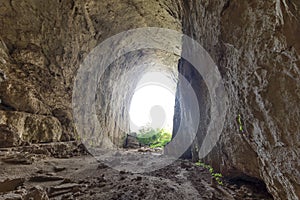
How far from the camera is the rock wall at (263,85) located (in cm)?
138

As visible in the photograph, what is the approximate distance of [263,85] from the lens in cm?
172

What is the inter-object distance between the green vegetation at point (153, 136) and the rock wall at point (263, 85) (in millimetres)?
14842

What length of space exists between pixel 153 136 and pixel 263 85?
1750 centimetres

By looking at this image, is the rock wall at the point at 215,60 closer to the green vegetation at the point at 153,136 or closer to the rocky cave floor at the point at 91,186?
the rocky cave floor at the point at 91,186

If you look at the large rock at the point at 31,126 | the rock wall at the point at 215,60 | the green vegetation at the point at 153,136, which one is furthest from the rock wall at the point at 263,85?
the green vegetation at the point at 153,136

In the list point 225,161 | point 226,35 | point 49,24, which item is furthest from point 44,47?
point 225,161

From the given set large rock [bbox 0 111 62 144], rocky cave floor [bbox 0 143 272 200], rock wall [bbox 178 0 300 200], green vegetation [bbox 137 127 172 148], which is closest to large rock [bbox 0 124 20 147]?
large rock [bbox 0 111 62 144]

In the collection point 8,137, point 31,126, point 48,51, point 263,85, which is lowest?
point 8,137

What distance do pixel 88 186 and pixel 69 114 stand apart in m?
3.97

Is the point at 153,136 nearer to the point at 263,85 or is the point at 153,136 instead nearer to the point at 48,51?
the point at 48,51

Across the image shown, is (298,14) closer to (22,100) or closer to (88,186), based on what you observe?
(88,186)

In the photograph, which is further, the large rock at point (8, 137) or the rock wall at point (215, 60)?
the large rock at point (8, 137)

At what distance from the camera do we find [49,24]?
5.68m

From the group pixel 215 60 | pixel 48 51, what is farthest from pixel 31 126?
pixel 215 60
